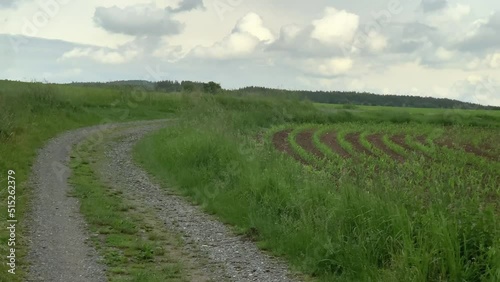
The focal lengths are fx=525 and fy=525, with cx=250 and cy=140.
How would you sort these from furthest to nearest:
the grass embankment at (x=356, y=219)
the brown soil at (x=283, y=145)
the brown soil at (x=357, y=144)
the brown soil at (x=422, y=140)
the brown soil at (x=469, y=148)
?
1. the brown soil at (x=422, y=140)
2. the brown soil at (x=357, y=144)
3. the brown soil at (x=469, y=148)
4. the brown soil at (x=283, y=145)
5. the grass embankment at (x=356, y=219)

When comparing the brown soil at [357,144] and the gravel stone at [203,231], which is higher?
the brown soil at [357,144]

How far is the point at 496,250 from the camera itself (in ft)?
22.1

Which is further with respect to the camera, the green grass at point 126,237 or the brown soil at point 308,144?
the brown soil at point 308,144

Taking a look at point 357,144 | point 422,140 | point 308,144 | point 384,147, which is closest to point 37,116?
point 308,144

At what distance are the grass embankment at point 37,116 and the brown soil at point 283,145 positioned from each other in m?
10.8

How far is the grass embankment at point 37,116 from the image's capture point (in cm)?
1181

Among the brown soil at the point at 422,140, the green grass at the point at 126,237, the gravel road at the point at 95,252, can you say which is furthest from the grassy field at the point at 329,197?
the brown soil at the point at 422,140

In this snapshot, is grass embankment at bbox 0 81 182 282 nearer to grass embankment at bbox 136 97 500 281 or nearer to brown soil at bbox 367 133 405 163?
grass embankment at bbox 136 97 500 281

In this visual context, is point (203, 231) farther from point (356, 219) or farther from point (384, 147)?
point (384, 147)

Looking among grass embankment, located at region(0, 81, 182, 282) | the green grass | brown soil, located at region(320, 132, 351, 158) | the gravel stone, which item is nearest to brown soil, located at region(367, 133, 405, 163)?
brown soil, located at region(320, 132, 351, 158)

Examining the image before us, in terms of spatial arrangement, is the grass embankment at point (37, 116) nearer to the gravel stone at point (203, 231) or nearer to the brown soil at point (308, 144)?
the gravel stone at point (203, 231)

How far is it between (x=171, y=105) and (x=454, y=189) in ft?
149

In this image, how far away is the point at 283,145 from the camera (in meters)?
28.2

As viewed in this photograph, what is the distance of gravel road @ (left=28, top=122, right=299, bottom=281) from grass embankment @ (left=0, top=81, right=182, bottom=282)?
1.16 feet
